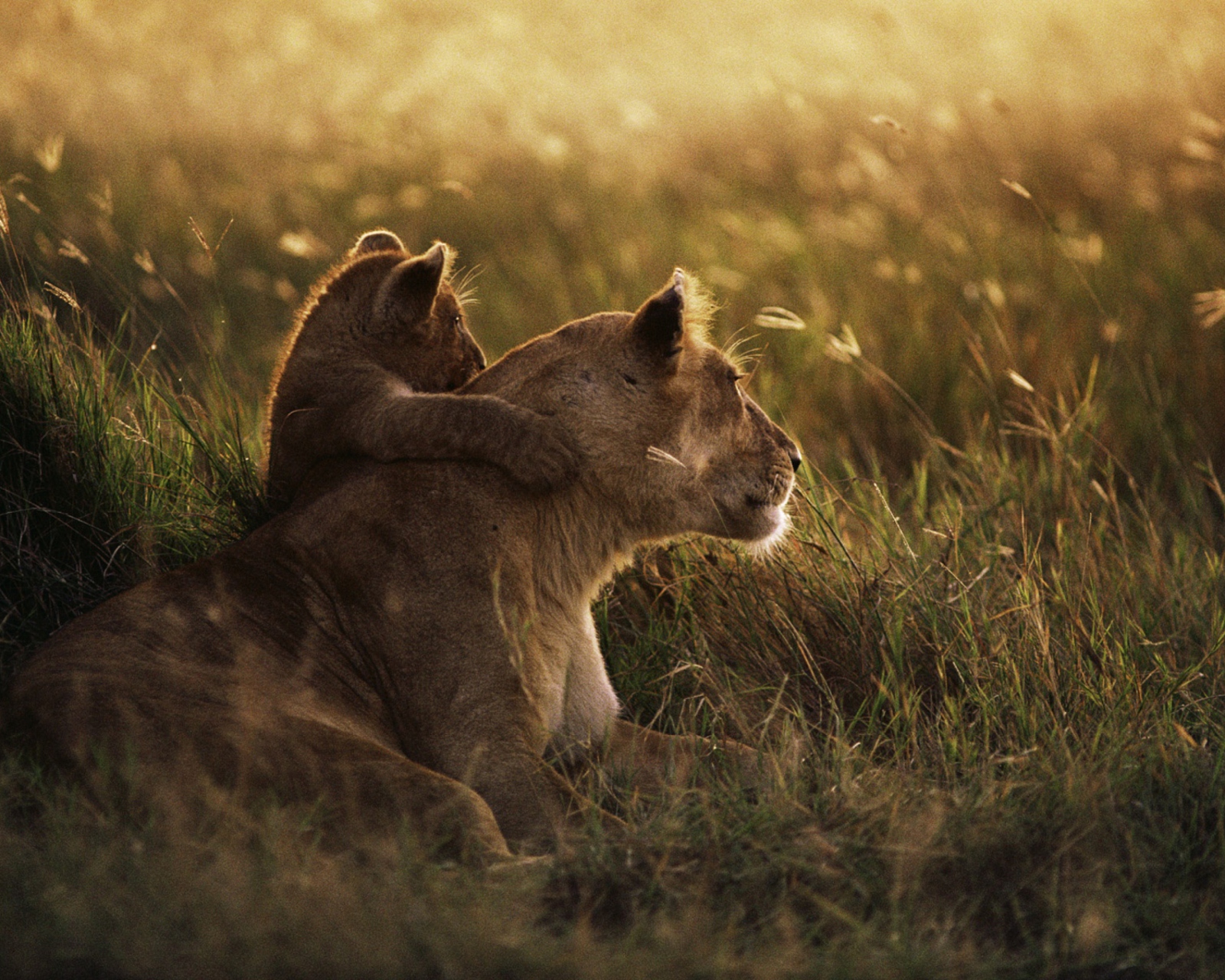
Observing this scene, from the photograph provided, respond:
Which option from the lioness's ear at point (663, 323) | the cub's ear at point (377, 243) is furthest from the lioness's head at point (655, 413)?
the cub's ear at point (377, 243)

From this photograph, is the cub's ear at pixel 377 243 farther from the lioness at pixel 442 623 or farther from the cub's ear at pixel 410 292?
the lioness at pixel 442 623

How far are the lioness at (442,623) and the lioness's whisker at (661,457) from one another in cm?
1

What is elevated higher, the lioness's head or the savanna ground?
the lioness's head

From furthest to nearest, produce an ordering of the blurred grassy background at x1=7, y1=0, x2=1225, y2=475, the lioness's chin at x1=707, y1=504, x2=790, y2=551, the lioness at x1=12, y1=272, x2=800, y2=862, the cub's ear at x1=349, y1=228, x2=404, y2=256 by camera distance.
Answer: the blurred grassy background at x1=7, y1=0, x2=1225, y2=475
the cub's ear at x1=349, y1=228, x2=404, y2=256
the lioness's chin at x1=707, y1=504, x2=790, y2=551
the lioness at x1=12, y1=272, x2=800, y2=862

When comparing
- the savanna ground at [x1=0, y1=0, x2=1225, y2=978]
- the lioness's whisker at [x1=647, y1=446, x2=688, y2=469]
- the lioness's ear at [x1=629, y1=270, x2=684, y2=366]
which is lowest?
the savanna ground at [x1=0, y1=0, x2=1225, y2=978]

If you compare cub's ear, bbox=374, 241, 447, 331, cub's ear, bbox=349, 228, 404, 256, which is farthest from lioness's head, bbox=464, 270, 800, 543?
cub's ear, bbox=349, 228, 404, 256

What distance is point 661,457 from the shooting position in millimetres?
3758

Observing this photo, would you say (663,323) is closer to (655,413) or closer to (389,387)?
(655,413)

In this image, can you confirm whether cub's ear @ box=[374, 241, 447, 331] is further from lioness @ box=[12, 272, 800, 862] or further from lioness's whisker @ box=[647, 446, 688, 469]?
lioness's whisker @ box=[647, 446, 688, 469]

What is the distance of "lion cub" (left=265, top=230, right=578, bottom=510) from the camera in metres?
3.63

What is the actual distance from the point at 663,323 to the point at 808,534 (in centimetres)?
127

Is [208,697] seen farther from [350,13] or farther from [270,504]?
[350,13]

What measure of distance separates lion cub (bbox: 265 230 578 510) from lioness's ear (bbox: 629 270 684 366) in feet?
1.08

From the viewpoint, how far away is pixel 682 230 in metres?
9.43
